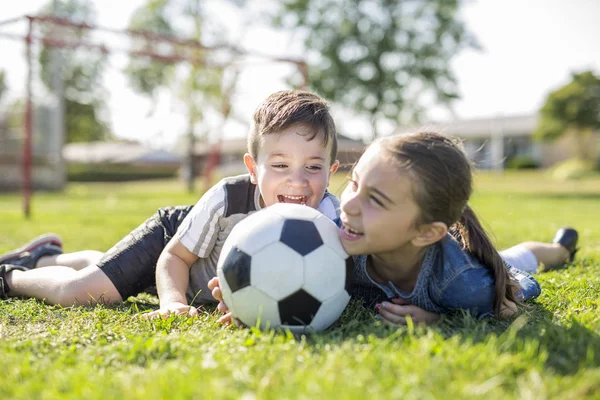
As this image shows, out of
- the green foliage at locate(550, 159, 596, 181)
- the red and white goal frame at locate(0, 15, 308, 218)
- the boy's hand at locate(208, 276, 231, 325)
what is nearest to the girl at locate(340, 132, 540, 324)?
the boy's hand at locate(208, 276, 231, 325)

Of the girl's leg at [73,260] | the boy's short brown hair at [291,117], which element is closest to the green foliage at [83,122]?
the girl's leg at [73,260]

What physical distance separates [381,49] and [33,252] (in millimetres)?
23200

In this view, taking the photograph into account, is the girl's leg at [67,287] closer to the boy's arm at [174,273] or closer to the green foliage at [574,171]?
the boy's arm at [174,273]

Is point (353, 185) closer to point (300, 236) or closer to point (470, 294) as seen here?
point (300, 236)

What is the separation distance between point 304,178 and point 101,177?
1388 inches

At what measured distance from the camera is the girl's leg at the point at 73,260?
13.0ft

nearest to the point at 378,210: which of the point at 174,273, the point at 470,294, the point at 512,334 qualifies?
the point at 470,294

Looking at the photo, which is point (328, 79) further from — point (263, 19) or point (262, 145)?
point (262, 145)

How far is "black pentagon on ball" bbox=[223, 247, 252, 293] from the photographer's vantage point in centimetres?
237

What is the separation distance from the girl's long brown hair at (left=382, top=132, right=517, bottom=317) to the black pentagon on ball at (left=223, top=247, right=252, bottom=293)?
2.48 feet

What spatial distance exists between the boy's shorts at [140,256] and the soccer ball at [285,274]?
110cm

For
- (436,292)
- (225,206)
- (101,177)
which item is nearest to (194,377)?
(436,292)

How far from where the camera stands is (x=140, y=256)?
3453mm

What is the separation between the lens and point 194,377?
171 centimetres
